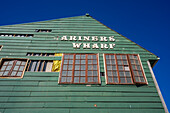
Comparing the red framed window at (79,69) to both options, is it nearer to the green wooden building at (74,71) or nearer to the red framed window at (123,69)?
the green wooden building at (74,71)

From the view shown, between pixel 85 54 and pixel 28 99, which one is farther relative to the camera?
pixel 85 54

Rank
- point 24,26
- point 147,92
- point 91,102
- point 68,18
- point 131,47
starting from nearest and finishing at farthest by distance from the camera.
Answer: point 91,102 < point 147,92 < point 131,47 < point 24,26 < point 68,18

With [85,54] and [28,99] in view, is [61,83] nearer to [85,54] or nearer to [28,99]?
[28,99]

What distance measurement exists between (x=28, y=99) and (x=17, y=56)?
3.60m

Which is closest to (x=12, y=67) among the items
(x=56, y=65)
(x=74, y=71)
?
(x=56, y=65)

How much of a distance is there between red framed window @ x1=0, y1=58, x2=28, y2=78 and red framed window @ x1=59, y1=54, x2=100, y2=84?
8.89 feet

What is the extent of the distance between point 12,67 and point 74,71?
13.9 ft

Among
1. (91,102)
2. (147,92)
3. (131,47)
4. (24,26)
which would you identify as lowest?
(91,102)

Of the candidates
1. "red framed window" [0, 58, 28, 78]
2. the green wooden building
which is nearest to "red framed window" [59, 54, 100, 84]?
the green wooden building

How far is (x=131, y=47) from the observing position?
10758 mm

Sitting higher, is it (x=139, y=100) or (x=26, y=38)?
(x=26, y=38)

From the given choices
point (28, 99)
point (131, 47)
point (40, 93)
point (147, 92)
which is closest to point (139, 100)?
point (147, 92)

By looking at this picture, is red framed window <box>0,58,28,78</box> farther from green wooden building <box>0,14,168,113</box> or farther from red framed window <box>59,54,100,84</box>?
red framed window <box>59,54,100,84</box>

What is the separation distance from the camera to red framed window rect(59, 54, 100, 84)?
8742mm
